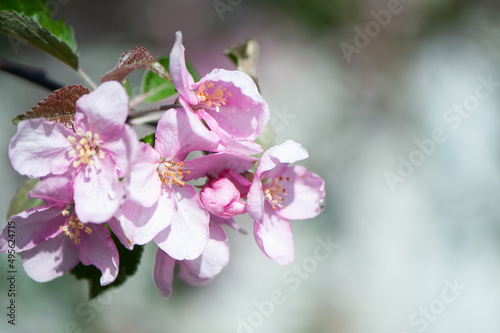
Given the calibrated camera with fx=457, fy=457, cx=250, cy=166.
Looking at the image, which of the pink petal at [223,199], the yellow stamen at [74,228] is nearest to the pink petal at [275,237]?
the pink petal at [223,199]

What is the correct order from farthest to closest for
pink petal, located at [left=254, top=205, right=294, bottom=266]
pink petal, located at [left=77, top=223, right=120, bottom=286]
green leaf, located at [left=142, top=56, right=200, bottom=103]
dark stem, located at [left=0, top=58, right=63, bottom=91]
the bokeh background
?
the bokeh background < green leaf, located at [left=142, top=56, right=200, bottom=103] < dark stem, located at [left=0, top=58, right=63, bottom=91] < pink petal, located at [left=254, top=205, right=294, bottom=266] < pink petal, located at [left=77, top=223, right=120, bottom=286]

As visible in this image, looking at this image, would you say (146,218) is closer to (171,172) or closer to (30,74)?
(171,172)

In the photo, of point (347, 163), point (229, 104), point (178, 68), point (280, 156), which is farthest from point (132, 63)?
point (347, 163)

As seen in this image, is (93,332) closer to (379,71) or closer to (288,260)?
(288,260)

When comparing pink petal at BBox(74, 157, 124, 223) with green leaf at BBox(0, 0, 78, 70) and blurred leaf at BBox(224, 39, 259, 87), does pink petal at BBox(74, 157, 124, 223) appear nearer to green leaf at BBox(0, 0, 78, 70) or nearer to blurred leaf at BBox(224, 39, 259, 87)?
green leaf at BBox(0, 0, 78, 70)

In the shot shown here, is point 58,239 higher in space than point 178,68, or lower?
lower

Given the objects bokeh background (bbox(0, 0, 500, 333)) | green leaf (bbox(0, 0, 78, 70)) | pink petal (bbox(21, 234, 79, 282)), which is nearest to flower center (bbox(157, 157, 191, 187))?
pink petal (bbox(21, 234, 79, 282))
